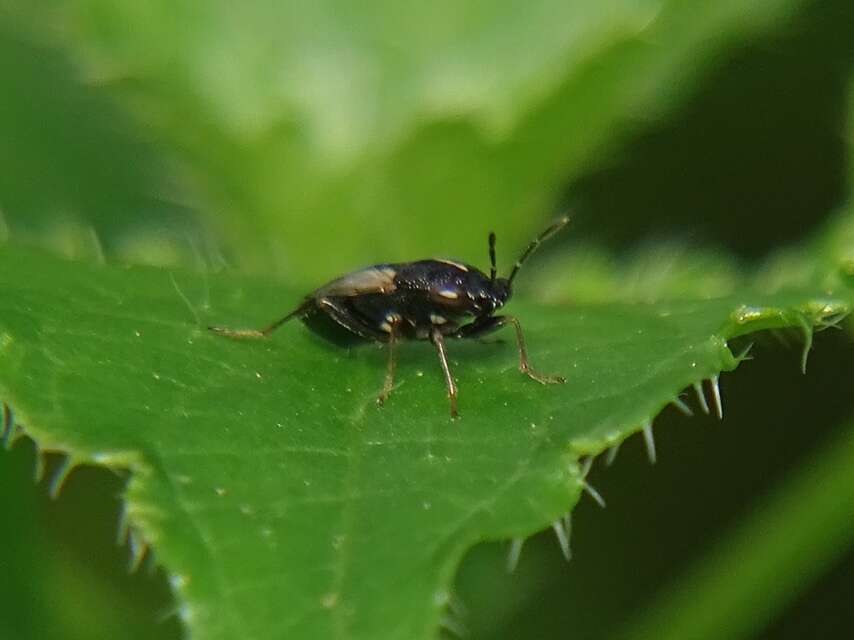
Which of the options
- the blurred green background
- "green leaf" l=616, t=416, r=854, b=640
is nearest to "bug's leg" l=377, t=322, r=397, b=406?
the blurred green background

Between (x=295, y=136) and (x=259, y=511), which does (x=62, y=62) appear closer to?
(x=295, y=136)

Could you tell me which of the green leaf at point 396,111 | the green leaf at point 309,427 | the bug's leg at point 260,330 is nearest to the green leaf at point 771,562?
the green leaf at point 309,427

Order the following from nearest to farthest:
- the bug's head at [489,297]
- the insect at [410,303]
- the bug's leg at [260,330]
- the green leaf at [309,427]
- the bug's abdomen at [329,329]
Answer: the green leaf at [309,427] < the bug's leg at [260,330] < the bug's abdomen at [329,329] < the insect at [410,303] < the bug's head at [489,297]

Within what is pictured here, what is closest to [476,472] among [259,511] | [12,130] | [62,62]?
[259,511]

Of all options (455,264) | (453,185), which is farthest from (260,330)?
(453,185)

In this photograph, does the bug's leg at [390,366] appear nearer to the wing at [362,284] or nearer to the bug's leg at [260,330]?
the wing at [362,284]

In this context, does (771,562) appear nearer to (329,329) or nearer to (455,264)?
(455,264)
